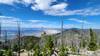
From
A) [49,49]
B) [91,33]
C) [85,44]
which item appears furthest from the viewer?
[85,44]

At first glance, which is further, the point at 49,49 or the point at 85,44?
the point at 85,44

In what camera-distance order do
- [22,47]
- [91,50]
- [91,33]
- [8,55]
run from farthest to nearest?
[22,47] < [91,33] < [91,50] < [8,55]

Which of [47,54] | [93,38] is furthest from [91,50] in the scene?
[47,54]

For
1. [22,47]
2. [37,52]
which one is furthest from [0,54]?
[22,47]

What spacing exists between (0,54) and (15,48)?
31.3m

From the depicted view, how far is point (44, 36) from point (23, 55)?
65.6 ft

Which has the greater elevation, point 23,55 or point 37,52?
point 37,52

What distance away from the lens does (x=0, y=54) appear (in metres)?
49.5

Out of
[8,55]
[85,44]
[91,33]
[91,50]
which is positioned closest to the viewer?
[8,55]

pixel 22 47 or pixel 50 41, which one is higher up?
pixel 50 41

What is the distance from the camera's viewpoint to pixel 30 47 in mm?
84875

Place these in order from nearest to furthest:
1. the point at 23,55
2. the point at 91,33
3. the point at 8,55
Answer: the point at 8,55 < the point at 23,55 < the point at 91,33

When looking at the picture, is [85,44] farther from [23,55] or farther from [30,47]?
[23,55]

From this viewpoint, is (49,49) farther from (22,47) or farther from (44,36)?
(22,47)
